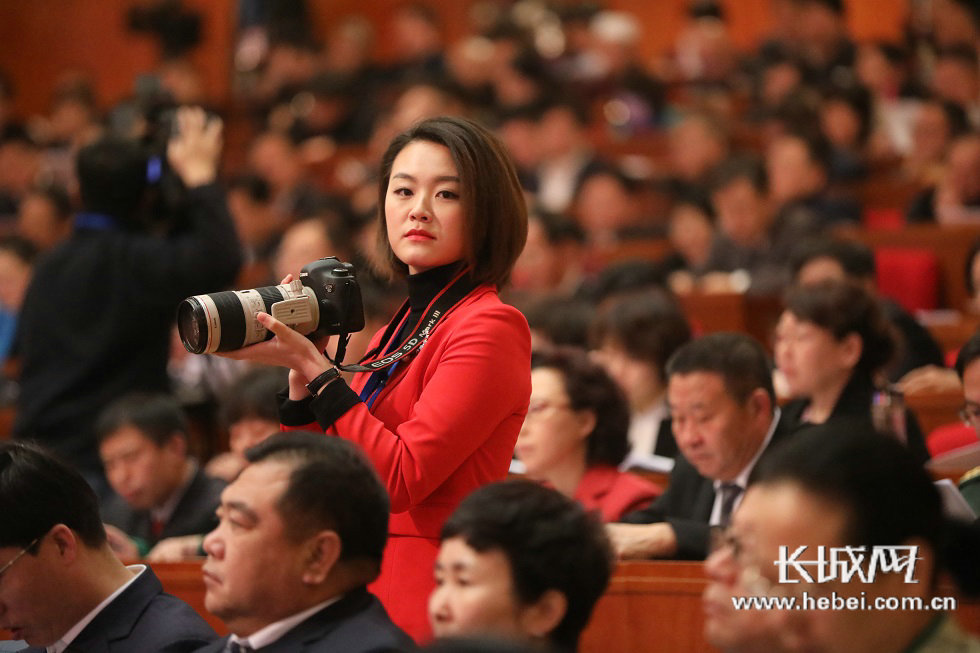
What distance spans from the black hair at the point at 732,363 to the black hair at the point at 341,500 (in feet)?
3.80

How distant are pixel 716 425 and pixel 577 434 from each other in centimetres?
37

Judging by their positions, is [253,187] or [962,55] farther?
[962,55]

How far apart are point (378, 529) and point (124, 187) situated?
2.02 m

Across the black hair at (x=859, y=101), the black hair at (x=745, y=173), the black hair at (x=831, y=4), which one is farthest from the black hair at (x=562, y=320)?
the black hair at (x=831, y=4)

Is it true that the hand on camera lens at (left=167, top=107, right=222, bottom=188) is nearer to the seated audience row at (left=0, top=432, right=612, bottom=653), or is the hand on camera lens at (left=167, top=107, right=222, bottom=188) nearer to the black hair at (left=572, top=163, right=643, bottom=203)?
the seated audience row at (left=0, top=432, right=612, bottom=653)

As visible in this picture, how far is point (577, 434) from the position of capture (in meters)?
2.82

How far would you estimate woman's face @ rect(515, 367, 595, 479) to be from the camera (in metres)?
2.79

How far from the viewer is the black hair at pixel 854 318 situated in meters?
2.91

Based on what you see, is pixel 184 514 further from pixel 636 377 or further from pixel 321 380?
pixel 321 380

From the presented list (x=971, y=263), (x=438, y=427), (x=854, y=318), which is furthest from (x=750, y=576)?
(x=971, y=263)

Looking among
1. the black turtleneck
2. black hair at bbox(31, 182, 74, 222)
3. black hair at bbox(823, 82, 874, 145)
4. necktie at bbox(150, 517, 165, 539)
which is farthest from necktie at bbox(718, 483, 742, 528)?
black hair at bbox(31, 182, 74, 222)

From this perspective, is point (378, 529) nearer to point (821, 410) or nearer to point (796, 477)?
point (796, 477)

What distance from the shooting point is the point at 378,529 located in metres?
1.63

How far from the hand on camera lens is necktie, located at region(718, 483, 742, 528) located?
63.5 inches
